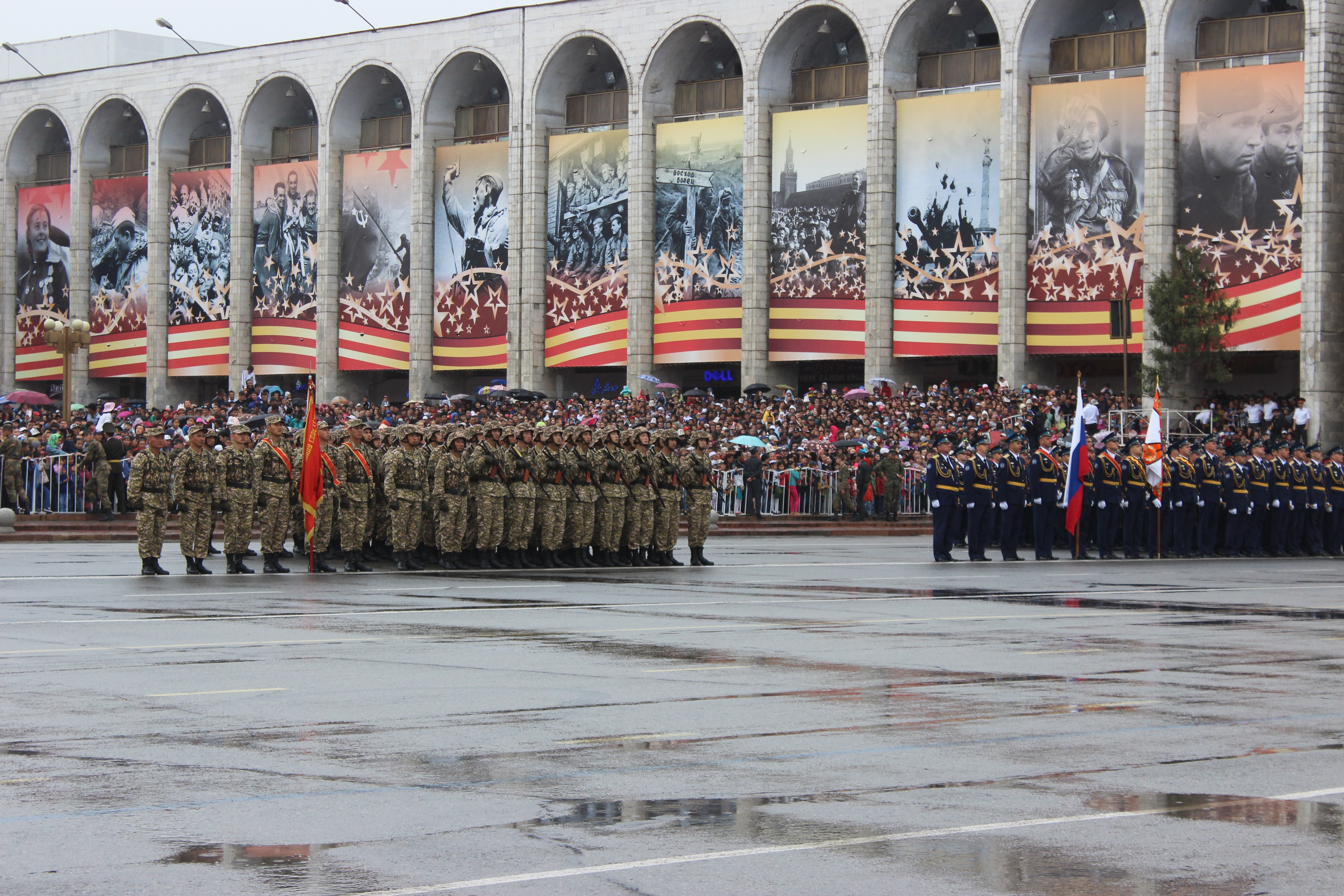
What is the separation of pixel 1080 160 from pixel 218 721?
38891 mm

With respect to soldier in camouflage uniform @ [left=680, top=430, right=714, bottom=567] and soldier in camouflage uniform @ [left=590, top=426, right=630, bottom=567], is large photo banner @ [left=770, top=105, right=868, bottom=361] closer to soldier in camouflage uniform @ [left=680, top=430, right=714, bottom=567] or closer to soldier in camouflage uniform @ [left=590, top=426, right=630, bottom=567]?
soldier in camouflage uniform @ [left=680, top=430, right=714, bottom=567]

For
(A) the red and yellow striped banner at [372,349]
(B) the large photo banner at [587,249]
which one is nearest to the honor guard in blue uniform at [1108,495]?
(B) the large photo banner at [587,249]

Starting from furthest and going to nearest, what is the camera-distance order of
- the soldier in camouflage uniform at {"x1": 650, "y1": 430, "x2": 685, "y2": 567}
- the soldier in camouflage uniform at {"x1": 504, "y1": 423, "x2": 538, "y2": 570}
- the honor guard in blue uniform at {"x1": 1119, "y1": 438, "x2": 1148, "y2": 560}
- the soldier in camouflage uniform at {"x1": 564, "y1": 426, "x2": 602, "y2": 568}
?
the honor guard in blue uniform at {"x1": 1119, "y1": 438, "x2": 1148, "y2": 560} < the soldier in camouflage uniform at {"x1": 650, "y1": 430, "x2": 685, "y2": 567} < the soldier in camouflage uniform at {"x1": 564, "y1": 426, "x2": 602, "y2": 568} < the soldier in camouflage uniform at {"x1": 504, "y1": 423, "x2": 538, "y2": 570}

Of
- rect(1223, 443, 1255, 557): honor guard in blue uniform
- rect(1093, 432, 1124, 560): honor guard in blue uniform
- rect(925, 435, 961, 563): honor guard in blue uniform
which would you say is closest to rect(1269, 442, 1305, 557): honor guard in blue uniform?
rect(1223, 443, 1255, 557): honor guard in blue uniform

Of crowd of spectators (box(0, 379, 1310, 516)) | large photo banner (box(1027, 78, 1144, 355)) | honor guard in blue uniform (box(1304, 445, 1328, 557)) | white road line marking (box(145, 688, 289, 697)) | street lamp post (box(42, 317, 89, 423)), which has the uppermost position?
large photo banner (box(1027, 78, 1144, 355))

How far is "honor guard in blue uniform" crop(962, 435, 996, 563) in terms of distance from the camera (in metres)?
21.8

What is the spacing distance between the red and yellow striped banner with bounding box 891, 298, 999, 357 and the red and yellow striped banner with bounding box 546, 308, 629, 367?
9199 millimetres

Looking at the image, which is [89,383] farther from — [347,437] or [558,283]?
[347,437]

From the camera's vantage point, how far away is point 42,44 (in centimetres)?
8300

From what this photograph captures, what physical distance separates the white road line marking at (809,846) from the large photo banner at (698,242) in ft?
143

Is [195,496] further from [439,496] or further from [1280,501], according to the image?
[1280,501]

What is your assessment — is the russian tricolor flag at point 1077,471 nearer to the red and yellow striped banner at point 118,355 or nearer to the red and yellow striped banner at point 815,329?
the red and yellow striped banner at point 815,329

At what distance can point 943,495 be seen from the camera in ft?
70.9

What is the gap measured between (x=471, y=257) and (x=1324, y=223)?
88.5 feet
